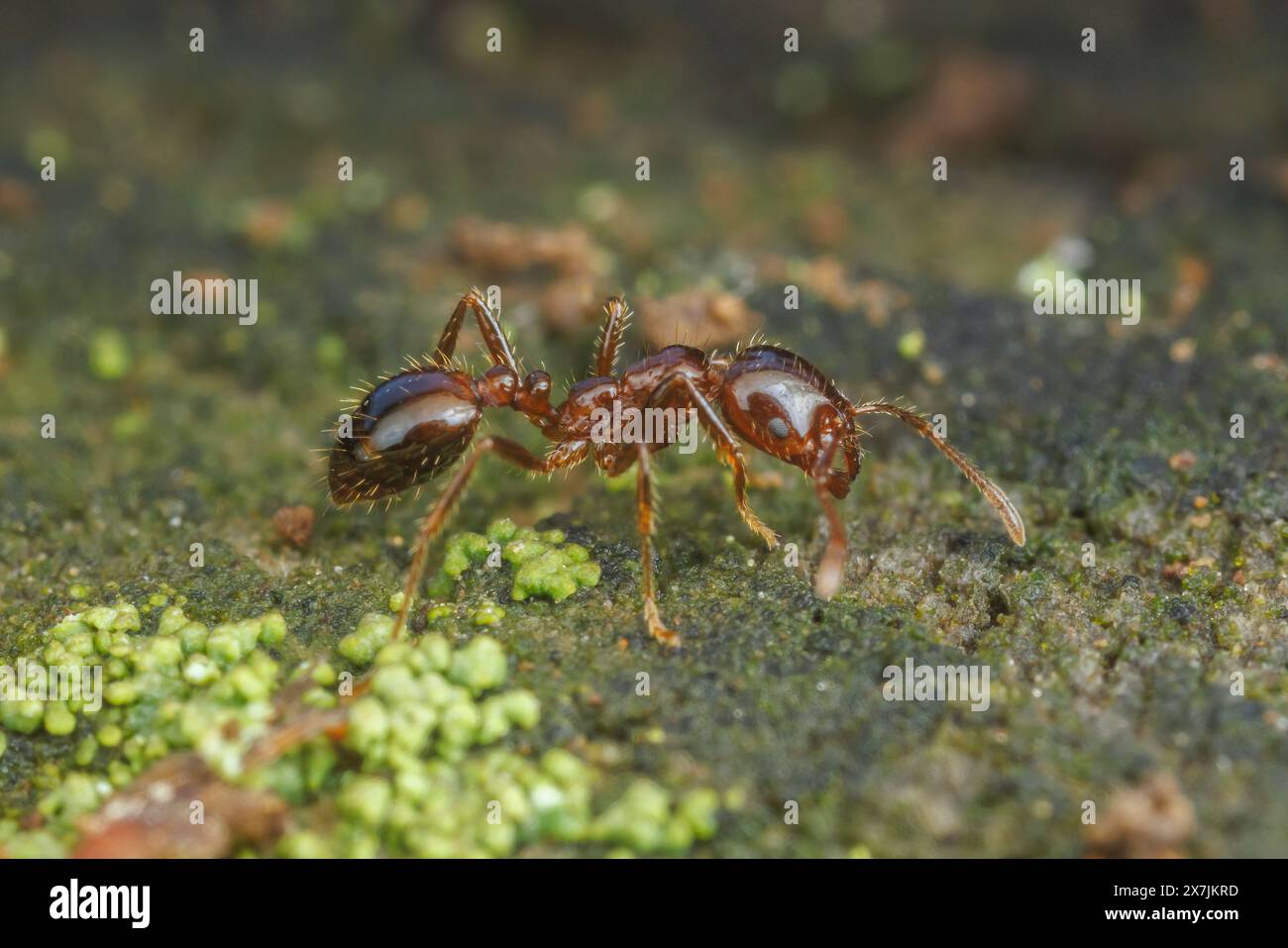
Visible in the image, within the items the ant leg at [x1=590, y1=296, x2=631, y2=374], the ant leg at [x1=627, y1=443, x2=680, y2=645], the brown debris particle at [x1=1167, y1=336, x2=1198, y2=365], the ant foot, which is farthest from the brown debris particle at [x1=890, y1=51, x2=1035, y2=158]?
the ant foot

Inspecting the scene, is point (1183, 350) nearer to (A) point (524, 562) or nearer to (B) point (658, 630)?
(B) point (658, 630)

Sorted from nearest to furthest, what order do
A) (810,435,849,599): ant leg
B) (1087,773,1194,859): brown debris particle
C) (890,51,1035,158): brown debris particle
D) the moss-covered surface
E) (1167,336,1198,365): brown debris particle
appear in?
(1087,773,1194,859): brown debris particle
the moss-covered surface
(810,435,849,599): ant leg
(1167,336,1198,365): brown debris particle
(890,51,1035,158): brown debris particle

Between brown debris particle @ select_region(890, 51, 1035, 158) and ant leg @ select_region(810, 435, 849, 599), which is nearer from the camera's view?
ant leg @ select_region(810, 435, 849, 599)

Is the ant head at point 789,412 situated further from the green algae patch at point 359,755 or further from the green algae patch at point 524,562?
the green algae patch at point 359,755

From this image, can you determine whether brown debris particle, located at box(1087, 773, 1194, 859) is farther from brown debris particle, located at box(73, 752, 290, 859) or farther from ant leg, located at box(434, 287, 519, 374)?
ant leg, located at box(434, 287, 519, 374)

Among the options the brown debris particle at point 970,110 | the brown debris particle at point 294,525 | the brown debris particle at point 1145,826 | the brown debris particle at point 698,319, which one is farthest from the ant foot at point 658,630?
the brown debris particle at point 970,110

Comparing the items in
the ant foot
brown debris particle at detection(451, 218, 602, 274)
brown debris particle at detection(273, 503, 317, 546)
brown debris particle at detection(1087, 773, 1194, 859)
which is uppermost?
brown debris particle at detection(451, 218, 602, 274)
